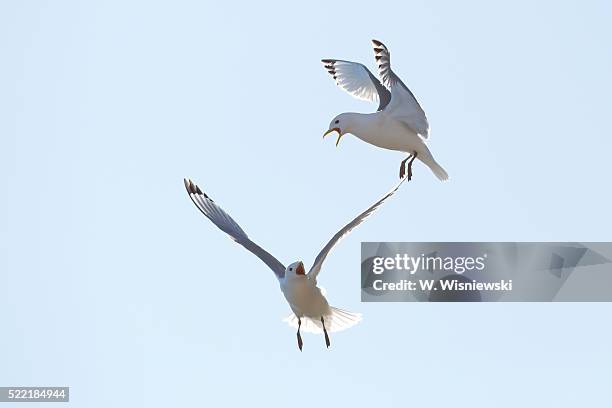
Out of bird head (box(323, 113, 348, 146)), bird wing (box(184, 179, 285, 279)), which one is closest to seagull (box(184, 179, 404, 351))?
bird wing (box(184, 179, 285, 279))

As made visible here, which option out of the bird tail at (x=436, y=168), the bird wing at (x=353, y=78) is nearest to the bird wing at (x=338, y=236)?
the bird tail at (x=436, y=168)

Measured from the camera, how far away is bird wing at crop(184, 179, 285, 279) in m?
14.0

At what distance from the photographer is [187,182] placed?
14.9 m

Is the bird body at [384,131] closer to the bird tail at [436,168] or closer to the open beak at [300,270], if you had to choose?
the bird tail at [436,168]

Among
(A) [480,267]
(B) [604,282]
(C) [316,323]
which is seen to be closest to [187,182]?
(C) [316,323]

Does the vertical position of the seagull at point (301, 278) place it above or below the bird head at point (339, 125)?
below

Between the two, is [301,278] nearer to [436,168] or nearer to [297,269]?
[297,269]

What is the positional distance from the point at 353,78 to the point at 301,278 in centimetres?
285

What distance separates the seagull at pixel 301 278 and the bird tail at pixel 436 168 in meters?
0.82

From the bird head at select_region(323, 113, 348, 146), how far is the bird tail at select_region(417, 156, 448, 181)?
2.08 ft

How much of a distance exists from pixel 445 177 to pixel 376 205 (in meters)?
1.27

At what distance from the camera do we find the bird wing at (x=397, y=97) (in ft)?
45.4

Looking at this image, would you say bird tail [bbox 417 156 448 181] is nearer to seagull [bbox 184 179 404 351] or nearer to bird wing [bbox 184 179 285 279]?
seagull [bbox 184 179 404 351]

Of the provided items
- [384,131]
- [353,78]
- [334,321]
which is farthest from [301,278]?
[353,78]
